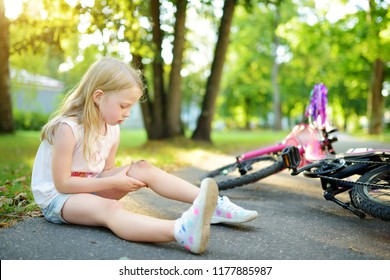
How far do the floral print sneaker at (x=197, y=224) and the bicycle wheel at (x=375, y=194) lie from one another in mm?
1054

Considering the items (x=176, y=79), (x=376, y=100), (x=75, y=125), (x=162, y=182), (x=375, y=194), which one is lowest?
(x=376, y=100)

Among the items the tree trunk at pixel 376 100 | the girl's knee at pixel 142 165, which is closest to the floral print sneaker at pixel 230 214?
the girl's knee at pixel 142 165

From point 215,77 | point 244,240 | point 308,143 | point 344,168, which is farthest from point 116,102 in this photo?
point 215,77

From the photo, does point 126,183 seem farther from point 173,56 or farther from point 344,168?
point 173,56

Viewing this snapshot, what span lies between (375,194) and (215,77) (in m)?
9.68

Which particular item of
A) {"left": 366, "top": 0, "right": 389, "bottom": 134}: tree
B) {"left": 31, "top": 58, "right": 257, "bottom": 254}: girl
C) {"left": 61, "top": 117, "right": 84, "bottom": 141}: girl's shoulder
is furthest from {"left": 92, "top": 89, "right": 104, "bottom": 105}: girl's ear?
{"left": 366, "top": 0, "right": 389, "bottom": 134}: tree

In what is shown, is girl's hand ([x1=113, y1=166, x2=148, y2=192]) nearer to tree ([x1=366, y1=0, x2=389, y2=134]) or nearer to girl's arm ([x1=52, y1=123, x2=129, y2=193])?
girl's arm ([x1=52, y1=123, x2=129, y2=193])

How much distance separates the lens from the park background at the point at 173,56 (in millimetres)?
8883

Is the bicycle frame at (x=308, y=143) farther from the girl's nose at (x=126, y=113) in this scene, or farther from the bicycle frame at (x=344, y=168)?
the girl's nose at (x=126, y=113)

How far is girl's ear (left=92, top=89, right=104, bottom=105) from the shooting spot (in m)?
2.91

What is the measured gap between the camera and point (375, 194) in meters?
2.99

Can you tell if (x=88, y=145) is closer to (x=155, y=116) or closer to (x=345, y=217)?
(x=345, y=217)
